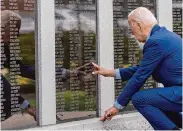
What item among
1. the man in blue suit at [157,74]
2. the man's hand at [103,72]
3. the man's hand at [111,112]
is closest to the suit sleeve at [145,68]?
the man in blue suit at [157,74]

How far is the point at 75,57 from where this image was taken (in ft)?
23.7

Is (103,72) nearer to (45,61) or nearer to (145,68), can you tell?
(45,61)

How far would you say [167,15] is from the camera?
8531mm

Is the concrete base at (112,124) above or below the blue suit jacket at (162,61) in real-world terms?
below

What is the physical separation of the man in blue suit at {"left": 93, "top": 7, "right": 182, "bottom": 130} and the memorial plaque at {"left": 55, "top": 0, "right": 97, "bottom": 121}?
112cm

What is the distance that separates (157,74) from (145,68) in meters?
0.18

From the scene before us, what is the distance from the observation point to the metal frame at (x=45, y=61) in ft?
22.4

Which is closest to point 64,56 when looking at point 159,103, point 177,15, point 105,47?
point 105,47

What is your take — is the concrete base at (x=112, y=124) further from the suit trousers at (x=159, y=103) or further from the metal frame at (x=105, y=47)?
the suit trousers at (x=159, y=103)

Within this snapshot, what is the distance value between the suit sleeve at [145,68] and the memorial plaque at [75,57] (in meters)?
1.09

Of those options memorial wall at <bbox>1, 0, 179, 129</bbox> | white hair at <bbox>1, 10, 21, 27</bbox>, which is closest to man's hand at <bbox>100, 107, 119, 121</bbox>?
memorial wall at <bbox>1, 0, 179, 129</bbox>

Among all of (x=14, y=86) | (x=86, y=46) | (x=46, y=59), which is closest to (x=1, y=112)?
(x=14, y=86)

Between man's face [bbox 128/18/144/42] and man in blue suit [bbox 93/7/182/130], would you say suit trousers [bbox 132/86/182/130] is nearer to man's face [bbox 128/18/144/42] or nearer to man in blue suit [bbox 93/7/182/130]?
man in blue suit [bbox 93/7/182/130]

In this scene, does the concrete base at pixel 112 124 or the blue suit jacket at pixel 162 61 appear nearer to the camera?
the blue suit jacket at pixel 162 61
